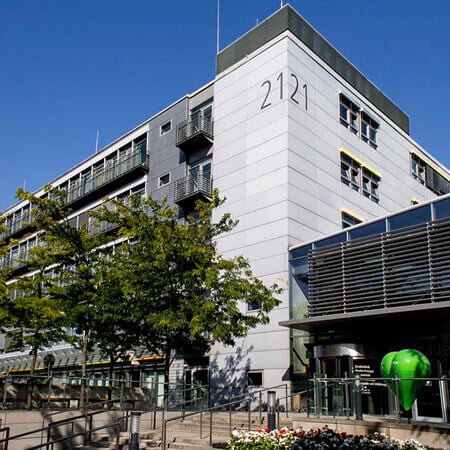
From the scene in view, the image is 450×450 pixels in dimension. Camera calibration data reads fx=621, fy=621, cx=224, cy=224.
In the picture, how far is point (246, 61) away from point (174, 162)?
6.57m

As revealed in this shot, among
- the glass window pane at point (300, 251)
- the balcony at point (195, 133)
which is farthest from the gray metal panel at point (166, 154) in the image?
the glass window pane at point (300, 251)

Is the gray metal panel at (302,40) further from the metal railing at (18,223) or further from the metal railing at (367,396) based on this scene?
the metal railing at (18,223)

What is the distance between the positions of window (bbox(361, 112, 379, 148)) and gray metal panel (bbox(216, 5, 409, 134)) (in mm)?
1430

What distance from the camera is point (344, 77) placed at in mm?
33844

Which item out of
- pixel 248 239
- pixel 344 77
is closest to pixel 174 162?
pixel 248 239

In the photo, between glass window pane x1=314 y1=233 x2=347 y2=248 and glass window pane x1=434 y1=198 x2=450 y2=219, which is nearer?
glass window pane x1=434 y1=198 x2=450 y2=219

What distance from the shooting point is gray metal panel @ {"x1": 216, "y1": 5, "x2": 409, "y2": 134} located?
3039 cm

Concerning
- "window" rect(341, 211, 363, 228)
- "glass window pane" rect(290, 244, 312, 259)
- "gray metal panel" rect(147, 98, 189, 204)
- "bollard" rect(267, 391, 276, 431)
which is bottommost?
"bollard" rect(267, 391, 276, 431)

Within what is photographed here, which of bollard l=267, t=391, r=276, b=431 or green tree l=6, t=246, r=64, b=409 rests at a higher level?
green tree l=6, t=246, r=64, b=409

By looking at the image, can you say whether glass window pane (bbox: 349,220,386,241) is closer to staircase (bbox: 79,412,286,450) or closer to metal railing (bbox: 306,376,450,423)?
metal railing (bbox: 306,376,450,423)

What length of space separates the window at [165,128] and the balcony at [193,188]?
4321 millimetres

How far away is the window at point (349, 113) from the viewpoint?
3294 centimetres

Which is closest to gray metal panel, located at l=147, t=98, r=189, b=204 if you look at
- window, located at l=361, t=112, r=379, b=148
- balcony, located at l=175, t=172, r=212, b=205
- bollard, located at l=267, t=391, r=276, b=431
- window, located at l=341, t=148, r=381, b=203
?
balcony, located at l=175, t=172, r=212, b=205

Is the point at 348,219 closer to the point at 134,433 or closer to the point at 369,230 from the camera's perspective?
the point at 369,230
